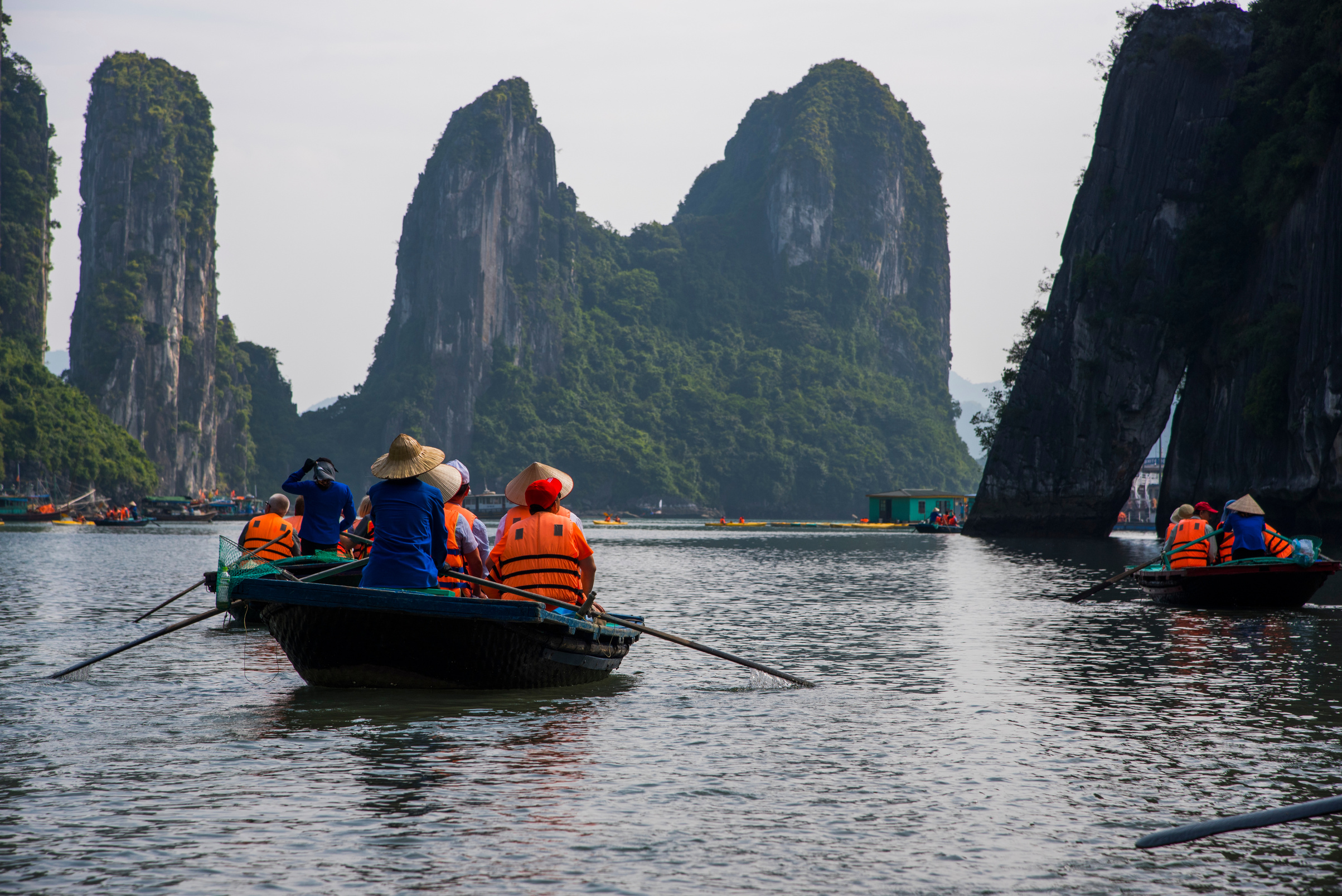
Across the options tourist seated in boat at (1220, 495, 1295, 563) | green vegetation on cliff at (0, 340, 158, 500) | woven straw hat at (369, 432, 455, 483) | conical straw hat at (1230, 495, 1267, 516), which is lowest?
tourist seated in boat at (1220, 495, 1295, 563)

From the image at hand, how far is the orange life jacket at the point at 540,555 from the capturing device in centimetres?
1129

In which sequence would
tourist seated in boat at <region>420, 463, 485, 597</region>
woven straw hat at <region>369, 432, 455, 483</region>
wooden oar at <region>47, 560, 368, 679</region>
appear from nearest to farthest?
woven straw hat at <region>369, 432, 455, 483</region> → wooden oar at <region>47, 560, 368, 679</region> → tourist seated in boat at <region>420, 463, 485, 597</region>

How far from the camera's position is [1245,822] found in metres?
5.60

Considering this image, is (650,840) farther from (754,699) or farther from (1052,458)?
(1052,458)

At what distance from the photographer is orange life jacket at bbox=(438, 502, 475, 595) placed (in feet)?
36.7

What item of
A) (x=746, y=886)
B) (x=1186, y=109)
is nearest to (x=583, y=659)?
(x=746, y=886)

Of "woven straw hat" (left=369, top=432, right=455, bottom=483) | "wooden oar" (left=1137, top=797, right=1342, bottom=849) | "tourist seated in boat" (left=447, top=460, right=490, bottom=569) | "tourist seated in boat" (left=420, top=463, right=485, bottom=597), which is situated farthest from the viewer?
"tourist seated in boat" (left=447, top=460, right=490, bottom=569)

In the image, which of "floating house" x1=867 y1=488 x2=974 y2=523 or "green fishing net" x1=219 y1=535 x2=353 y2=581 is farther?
"floating house" x1=867 y1=488 x2=974 y2=523

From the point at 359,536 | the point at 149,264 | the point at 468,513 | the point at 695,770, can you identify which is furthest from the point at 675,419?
the point at 695,770

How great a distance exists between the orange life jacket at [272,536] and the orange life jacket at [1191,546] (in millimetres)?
14761

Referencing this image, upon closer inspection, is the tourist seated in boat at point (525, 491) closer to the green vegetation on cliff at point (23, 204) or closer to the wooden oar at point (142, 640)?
the wooden oar at point (142, 640)

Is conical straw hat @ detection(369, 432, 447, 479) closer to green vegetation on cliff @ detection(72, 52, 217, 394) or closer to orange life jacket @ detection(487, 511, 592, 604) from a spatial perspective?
orange life jacket @ detection(487, 511, 592, 604)

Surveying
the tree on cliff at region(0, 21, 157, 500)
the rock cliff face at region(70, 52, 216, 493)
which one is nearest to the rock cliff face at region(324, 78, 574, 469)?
the rock cliff face at region(70, 52, 216, 493)

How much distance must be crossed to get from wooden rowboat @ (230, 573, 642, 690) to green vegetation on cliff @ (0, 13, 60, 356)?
375 ft
